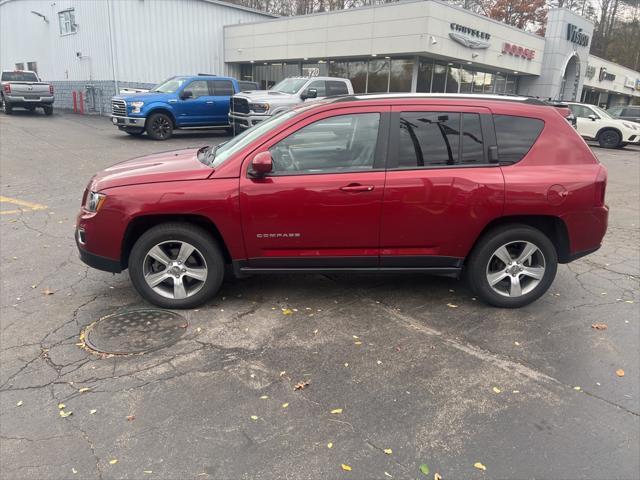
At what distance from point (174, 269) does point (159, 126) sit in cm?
1280

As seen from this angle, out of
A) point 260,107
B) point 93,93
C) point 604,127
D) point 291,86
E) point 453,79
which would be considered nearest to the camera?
point 260,107

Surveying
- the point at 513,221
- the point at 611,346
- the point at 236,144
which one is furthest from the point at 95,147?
the point at 611,346

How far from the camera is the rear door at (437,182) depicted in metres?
4.05

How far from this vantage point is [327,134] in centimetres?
A: 413

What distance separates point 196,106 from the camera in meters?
16.2

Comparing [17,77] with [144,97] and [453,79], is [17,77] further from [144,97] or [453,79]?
[453,79]

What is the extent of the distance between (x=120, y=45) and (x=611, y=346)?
23.7 metres

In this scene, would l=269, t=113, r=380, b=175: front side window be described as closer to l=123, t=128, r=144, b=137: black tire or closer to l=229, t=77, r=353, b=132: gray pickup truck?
l=229, t=77, r=353, b=132: gray pickup truck

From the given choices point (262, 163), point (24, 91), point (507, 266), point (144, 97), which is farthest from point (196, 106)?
point (507, 266)

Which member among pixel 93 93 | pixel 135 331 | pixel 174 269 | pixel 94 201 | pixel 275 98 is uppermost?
pixel 275 98

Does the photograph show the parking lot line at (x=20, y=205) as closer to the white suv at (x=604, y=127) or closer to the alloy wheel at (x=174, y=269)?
the alloy wheel at (x=174, y=269)

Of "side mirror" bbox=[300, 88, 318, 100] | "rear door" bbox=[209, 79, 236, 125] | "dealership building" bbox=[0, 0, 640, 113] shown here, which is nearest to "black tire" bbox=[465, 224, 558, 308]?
"side mirror" bbox=[300, 88, 318, 100]

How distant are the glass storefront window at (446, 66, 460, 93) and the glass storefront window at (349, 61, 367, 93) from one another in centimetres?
415

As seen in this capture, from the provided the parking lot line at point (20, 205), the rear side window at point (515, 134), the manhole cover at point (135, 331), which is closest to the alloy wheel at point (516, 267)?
the rear side window at point (515, 134)
